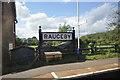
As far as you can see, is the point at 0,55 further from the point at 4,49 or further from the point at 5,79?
the point at 5,79

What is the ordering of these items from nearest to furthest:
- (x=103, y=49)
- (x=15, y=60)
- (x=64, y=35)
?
1. (x=15, y=60)
2. (x=64, y=35)
3. (x=103, y=49)

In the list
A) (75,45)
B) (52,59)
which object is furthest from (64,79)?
(75,45)

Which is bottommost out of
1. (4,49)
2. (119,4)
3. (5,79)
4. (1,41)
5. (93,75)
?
(5,79)

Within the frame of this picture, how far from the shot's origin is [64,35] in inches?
391

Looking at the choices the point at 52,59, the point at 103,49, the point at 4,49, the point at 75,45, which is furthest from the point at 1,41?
the point at 103,49

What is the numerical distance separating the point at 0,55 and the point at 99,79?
8.15m

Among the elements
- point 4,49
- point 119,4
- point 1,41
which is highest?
point 119,4

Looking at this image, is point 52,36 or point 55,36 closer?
point 52,36

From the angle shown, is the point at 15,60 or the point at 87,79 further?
the point at 15,60

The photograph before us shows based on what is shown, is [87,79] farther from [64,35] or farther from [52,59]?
[64,35]

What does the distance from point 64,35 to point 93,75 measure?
5.48m

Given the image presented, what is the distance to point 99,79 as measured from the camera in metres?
4.68

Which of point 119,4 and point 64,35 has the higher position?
point 119,4

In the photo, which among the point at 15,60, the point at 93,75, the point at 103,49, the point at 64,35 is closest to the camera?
the point at 93,75
